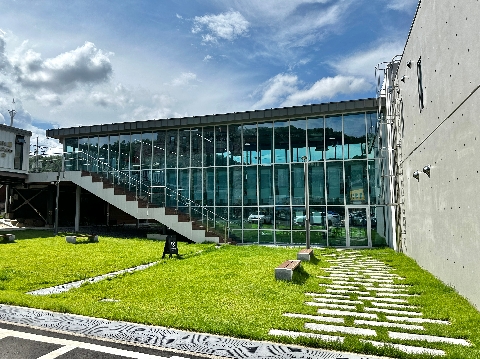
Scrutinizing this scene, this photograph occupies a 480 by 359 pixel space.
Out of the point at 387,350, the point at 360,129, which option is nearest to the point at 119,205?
the point at 360,129

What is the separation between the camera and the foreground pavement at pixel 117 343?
5180 millimetres

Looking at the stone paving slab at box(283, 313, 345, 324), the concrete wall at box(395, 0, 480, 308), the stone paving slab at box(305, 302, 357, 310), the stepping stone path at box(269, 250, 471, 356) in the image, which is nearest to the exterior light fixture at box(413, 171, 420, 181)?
the concrete wall at box(395, 0, 480, 308)

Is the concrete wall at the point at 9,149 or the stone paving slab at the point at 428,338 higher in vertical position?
the concrete wall at the point at 9,149

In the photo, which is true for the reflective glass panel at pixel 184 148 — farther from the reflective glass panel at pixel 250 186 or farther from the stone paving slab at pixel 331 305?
the stone paving slab at pixel 331 305

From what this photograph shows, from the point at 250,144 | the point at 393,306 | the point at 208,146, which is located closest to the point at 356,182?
the point at 250,144

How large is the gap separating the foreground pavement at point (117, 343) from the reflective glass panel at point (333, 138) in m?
15.8

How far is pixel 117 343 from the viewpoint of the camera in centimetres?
563

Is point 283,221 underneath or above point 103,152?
underneath

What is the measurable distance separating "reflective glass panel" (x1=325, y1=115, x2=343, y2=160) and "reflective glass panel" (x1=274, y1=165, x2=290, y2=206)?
2.40 m

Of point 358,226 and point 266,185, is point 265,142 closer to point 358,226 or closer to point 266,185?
point 266,185

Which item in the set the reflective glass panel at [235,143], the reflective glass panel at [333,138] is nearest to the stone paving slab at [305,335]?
the reflective glass panel at [333,138]

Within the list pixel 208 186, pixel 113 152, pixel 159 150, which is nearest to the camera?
pixel 208 186

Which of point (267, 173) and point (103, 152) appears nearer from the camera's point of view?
point (267, 173)

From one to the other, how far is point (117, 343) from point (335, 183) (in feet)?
52.9
